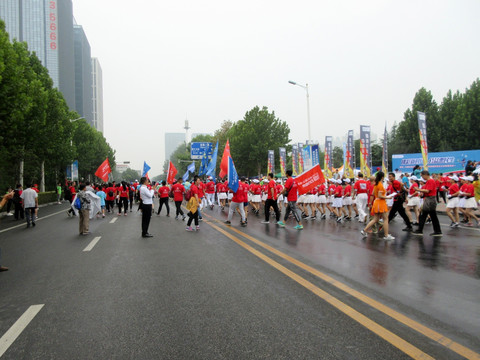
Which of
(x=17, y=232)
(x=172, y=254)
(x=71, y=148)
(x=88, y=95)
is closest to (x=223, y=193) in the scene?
(x=17, y=232)

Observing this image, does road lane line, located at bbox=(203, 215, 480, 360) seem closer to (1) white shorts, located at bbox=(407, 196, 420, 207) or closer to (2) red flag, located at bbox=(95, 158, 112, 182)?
(1) white shorts, located at bbox=(407, 196, 420, 207)

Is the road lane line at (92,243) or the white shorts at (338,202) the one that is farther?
the white shorts at (338,202)

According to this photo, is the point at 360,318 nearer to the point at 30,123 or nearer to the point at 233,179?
the point at 233,179

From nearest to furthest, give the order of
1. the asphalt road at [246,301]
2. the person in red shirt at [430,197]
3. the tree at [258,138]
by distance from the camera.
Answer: the asphalt road at [246,301], the person in red shirt at [430,197], the tree at [258,138]

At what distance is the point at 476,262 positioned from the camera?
22.3ft

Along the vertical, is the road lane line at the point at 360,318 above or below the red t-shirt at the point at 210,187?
below

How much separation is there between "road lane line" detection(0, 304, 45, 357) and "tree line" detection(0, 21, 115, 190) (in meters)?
15.2

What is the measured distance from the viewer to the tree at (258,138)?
5628 centimetres

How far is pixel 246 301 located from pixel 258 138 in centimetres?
5246

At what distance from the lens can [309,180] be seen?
1291cm

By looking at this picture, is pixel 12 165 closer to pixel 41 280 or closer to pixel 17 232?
pixel 17 232

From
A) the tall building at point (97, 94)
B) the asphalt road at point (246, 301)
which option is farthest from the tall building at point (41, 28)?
the asphalt road at point (246, 301)

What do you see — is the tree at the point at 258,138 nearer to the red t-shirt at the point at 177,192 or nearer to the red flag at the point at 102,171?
the red flag at the point at 102,171

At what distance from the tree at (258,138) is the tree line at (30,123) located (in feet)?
71.2
